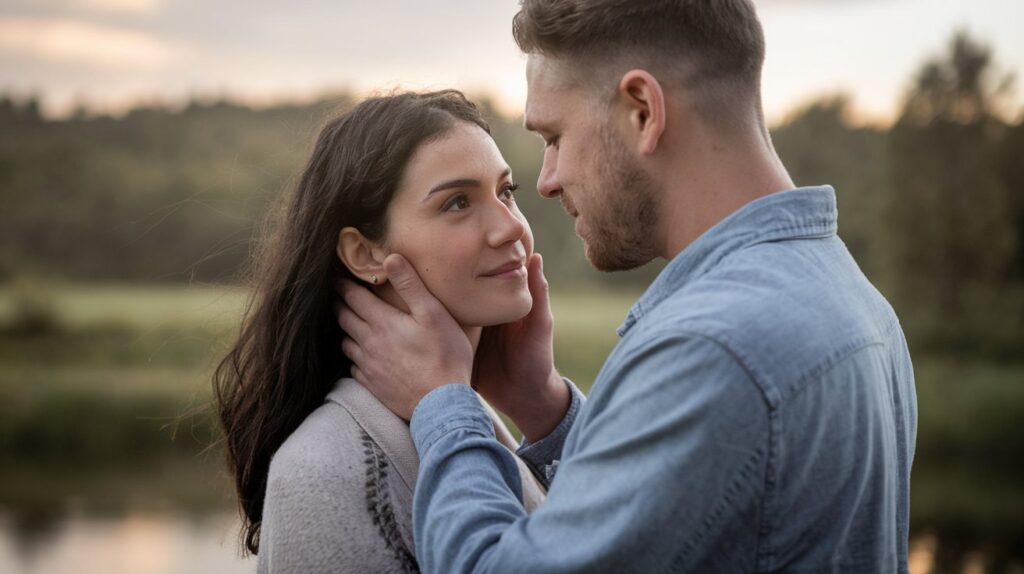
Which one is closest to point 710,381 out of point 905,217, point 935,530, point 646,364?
point 646,364

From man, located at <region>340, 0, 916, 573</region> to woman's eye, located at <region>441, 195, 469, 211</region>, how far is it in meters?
0.40

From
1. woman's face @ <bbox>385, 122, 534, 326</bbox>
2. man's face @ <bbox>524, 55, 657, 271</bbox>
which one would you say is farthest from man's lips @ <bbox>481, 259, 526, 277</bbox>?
man's face @ <bbox>524, 55, 657, 271</bbox>

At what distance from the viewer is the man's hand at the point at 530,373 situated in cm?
294

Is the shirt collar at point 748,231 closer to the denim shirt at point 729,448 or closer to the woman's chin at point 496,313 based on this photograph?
the denim shirt at point 729,448

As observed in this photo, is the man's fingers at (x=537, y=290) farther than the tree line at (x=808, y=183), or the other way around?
the tree line at (x=808, y=183)

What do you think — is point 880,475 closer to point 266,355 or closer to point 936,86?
point 266,355

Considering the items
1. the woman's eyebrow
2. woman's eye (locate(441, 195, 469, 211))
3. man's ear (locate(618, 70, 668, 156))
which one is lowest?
woman's eye (locate(441, 195, 469, 211))

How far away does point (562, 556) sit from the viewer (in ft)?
5.30

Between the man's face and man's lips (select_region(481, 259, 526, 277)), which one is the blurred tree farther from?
the man's face

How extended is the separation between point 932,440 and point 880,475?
61.2ft

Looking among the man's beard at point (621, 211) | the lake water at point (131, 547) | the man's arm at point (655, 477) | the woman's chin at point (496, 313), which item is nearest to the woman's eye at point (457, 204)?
the woman's chin at point (496, 313)

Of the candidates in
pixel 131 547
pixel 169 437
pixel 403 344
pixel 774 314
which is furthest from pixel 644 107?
pixel 169 437

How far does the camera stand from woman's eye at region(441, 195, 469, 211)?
2.68 m

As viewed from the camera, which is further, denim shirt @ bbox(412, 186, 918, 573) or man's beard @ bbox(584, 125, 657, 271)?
man's beard @ bbox(584, 125, 657, 271)
